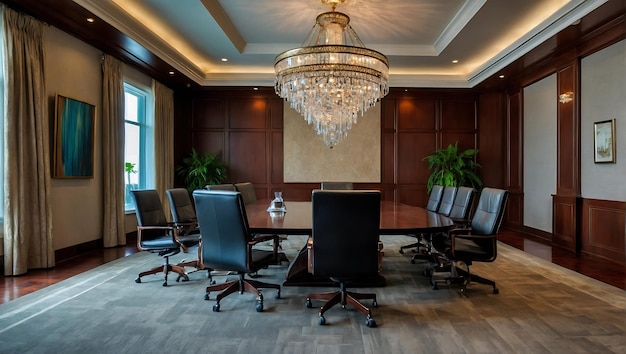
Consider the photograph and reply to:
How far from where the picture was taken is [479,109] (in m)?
7.75

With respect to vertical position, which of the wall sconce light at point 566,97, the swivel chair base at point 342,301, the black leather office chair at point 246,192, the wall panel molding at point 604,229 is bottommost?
the swivel chair base at point 342,301

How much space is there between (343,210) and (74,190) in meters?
4.05

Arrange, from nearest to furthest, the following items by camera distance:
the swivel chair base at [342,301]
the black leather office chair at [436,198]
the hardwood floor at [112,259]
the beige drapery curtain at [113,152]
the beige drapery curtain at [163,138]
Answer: the swivel chair base at [342,301], the hardwood floor at [112,259], the black leather office chair at [436,198], the beige drapery curtain at [113,152], the beige drapery curtain at [163,138]

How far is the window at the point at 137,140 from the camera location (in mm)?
6137

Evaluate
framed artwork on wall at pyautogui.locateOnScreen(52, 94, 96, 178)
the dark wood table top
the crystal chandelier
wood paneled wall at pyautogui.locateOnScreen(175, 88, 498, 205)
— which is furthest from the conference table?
wood paneled wall at pyautogui.locateOnScreen(175, 88, 498, 205)

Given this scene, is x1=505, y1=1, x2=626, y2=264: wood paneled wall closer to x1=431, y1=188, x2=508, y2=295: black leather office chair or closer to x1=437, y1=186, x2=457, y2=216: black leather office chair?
x1=437, y1=186, x2=457, y2=216: black leather office chair

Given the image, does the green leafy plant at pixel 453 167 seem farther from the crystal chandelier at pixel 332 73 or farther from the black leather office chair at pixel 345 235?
the black leather office chair at pixel 345 235

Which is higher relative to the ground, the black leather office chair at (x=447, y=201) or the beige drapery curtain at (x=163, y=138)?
the beige drapery curtain at (x=163, y=138)

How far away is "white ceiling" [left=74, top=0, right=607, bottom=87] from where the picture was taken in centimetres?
443

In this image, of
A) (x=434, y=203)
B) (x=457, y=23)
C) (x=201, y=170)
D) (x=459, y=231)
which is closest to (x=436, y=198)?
(x=434, y=203)

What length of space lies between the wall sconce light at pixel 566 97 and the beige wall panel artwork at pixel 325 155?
331 cm

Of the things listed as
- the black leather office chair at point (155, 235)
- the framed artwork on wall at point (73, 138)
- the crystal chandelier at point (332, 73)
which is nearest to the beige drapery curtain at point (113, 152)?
the framed artwork on wall at point (73, 138)

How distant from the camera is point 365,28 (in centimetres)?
538

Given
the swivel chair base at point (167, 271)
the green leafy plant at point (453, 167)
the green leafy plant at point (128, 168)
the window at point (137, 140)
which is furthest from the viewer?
the green leafy plant at point (453, 167)
